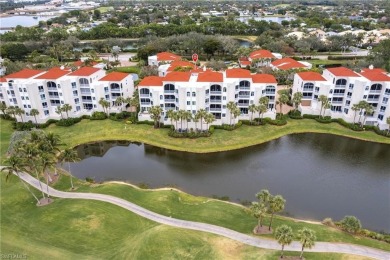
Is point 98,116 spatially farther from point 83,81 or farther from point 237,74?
point 237,74

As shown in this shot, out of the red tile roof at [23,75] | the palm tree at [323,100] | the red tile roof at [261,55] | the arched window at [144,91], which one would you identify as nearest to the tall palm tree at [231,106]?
the arched window at [144,91]

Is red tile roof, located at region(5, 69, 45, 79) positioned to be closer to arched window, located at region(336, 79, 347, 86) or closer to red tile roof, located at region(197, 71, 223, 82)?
red tile roof, located at region(197, 71, 223, 82)

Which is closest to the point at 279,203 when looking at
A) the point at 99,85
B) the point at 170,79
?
the point at 170,79

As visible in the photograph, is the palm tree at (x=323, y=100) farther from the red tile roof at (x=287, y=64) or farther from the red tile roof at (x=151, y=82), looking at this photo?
the red tile roof at (x=151, y=82)

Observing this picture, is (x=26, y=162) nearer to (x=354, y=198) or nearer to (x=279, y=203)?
(x=279, y=203)

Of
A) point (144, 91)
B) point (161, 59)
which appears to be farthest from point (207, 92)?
point (161, 59)

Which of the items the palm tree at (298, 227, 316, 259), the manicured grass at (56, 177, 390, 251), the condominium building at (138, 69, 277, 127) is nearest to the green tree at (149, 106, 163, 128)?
the condominium building at (138, 69, 277, 127)
